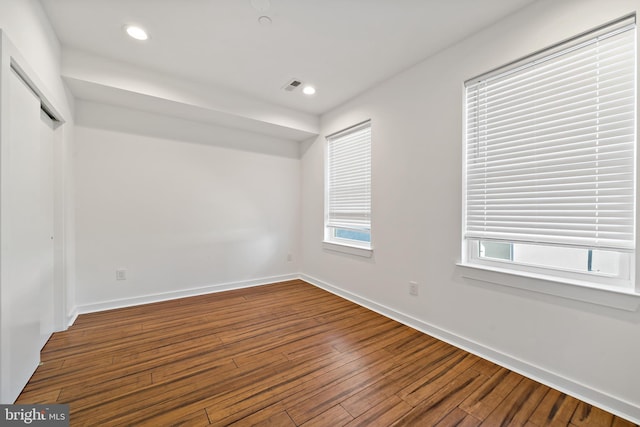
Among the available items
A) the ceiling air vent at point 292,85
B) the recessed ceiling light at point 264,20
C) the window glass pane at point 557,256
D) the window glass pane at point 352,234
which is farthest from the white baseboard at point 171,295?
the recessed ceiling light at point 264,20

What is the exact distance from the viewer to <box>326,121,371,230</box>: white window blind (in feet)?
10.8

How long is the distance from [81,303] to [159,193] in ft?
4.76

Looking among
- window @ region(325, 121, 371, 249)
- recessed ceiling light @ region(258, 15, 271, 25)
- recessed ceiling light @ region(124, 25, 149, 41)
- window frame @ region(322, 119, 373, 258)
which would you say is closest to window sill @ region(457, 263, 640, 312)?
window frame @ region(322, 119, 373, 258)

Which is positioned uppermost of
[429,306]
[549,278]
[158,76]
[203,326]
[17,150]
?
[158,76]

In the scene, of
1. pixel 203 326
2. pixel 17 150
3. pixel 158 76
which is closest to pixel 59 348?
pixel 203 326

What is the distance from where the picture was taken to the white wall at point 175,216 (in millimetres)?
2900

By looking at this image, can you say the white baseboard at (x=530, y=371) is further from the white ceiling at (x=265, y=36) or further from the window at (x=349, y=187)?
the white ceiling at (x=265, y=36)

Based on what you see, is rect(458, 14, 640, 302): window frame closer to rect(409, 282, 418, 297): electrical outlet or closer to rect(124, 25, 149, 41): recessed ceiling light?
rect(409, 282, 418, 297): electrical outlet

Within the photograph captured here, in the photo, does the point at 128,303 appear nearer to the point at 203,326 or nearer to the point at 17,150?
the point at 203,326

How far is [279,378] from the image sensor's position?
5.87 feet

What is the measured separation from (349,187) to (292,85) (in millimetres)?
1467

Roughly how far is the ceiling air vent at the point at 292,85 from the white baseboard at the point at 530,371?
2.77 meters

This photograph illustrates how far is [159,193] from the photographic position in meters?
3.24

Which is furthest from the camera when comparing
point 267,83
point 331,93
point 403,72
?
point 331,93
